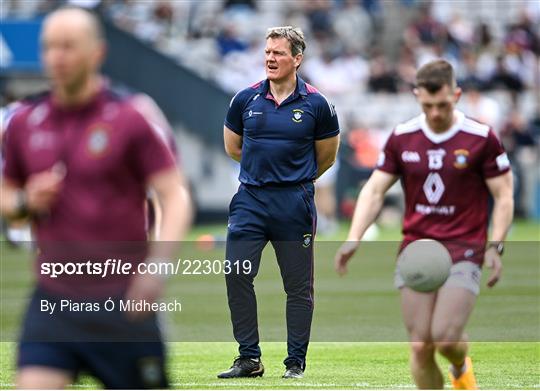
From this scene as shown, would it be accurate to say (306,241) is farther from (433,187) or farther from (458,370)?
(433,187)

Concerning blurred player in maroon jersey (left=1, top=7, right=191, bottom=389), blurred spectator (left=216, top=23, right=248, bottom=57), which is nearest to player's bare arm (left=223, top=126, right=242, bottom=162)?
blurred player in maroon jersey (left=1, top=7, right=191, bottom=389)

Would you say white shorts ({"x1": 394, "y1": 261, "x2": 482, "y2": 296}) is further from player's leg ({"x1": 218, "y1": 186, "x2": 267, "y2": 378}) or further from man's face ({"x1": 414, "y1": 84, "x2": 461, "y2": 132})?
player's leg ({"x1": 218, "y1": 186, "x2": 267, "y2": 378})

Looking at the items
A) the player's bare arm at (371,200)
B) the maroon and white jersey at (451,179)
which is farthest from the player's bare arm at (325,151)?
the maroon and white jersey at (451,179)

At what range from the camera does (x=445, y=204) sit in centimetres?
822

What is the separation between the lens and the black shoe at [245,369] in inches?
404

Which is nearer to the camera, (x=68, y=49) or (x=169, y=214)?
(x=68, y=49)

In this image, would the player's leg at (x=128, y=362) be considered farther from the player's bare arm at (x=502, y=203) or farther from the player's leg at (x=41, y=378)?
the player's bare arm at (x=502, y=203)

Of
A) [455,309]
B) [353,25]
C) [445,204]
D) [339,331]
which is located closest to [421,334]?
[455,309]

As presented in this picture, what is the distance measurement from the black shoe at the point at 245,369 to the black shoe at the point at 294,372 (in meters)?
0.20

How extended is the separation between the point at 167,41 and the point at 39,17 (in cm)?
459

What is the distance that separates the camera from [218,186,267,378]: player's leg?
1032 centimetres

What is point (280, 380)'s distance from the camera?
10125mm

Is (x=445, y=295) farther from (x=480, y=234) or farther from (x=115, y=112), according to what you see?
(x=115, y=112)

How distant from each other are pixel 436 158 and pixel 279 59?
248 centimetres
